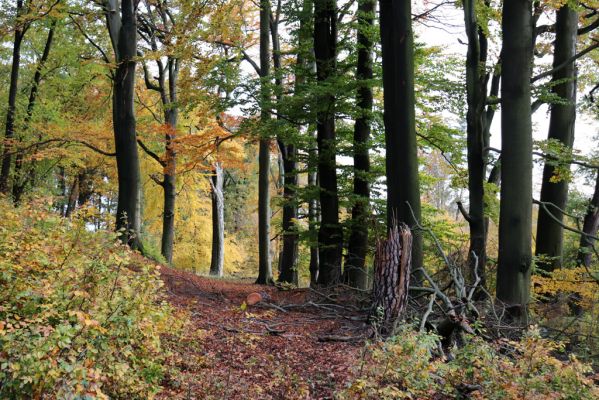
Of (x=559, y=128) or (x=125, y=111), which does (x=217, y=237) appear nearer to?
(x=125, y=111)

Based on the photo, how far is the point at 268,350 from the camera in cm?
586

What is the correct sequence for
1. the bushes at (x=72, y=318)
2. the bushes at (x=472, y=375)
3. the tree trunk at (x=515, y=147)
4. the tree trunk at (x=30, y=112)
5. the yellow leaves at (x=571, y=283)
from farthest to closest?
the tree trunk at (x=30, y=112)
the yellow leaves at (x=571, y=283)
the tree trunk at (x=515, y=147)
the bushes at (x=472, y=375)
the bushes at (x=72, y=318)

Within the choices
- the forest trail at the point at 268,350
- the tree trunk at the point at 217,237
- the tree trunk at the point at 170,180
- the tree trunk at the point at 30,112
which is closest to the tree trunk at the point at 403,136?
the forest trail at the point at 268,350

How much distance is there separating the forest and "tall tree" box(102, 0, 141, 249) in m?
0.04

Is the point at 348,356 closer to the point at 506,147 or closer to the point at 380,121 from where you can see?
the point at 506,147

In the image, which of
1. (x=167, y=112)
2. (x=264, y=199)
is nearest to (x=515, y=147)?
(x=264, y=199)

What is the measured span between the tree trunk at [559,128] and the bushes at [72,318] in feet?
28.2

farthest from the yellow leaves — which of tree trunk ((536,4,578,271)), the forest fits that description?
tree trunk ((536,4,578,271))

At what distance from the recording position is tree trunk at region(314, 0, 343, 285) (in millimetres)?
11031

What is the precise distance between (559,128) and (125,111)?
962 cm

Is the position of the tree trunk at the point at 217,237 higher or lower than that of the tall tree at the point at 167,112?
lower

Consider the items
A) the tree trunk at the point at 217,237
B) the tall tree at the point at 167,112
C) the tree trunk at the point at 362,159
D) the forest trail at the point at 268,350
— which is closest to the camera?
the forest trail at the point at 268,350

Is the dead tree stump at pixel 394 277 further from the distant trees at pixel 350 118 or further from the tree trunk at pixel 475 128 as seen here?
the tree trunk at pixel 475 128

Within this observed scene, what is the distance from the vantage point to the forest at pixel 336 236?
3982 millimetres
